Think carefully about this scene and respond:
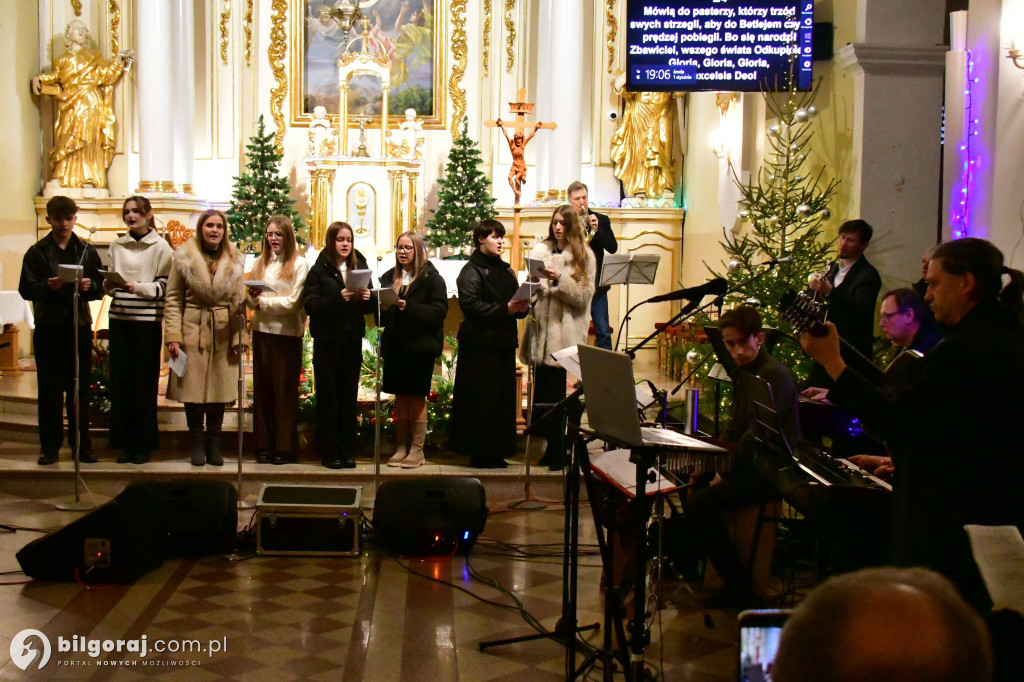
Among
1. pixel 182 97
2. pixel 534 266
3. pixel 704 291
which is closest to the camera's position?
pixel 704 291

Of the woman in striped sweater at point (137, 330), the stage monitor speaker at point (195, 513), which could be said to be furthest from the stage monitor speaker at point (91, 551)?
the woman in striped sweater at point (137, 330)

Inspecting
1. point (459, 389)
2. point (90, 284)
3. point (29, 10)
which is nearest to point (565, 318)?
point (459, 389)

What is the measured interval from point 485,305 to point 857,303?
2.32m

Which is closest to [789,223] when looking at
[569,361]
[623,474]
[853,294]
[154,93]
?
[853,294]

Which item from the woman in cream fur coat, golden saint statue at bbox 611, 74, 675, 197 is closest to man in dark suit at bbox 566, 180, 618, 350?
the woman in cream fur coat

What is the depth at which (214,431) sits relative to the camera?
695cm

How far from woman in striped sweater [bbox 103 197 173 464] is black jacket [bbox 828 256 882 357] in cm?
427

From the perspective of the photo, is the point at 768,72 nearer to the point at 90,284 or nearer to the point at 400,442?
the point at 400,442

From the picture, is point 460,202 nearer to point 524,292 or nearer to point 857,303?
point 524,292

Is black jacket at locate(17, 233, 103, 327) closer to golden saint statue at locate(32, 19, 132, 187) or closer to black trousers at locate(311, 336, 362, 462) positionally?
black trousers at locate(311, 336, 362, 462)

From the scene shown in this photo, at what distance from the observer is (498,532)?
6.08m

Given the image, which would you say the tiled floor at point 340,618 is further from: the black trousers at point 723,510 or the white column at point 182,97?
the white column at point 182,97

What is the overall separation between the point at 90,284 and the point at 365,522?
2.42m

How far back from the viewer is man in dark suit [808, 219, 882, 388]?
612 cm
